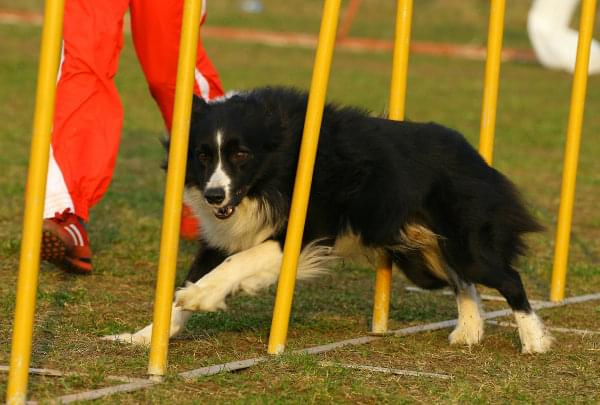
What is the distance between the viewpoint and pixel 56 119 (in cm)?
550

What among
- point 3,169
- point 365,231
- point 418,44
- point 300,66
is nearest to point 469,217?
point 365,231

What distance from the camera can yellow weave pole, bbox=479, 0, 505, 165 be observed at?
17.0 feet

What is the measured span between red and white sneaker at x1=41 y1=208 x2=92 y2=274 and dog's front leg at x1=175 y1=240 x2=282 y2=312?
1312 mm

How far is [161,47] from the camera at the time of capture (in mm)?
5785

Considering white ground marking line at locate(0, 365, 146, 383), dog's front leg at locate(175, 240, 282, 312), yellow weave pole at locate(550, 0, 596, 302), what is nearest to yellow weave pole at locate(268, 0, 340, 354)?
dog's front leg at locate(175, 240, 282, 312)

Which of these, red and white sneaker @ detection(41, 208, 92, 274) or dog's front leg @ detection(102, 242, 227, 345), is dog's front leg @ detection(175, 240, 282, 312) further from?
red and white sneaker @ detection(41, 208, 92, 274)

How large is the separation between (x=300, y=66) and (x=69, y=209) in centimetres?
1590

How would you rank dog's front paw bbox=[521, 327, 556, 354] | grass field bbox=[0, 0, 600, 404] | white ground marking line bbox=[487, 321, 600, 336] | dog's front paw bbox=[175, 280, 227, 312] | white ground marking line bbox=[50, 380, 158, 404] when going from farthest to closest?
white ground marking line bbox=[487, 321, 600, 336] < dog's front paw bbox=[521, 327, 556, 354] < dog's front paw bbox=[175, 280, 227, 312] < grass field bbox=[0, 0, 600, 404] < white ground marking line bbox=[50, 380, 158, 404]

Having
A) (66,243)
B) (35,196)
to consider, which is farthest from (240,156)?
(66,243)

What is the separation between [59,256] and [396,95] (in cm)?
192

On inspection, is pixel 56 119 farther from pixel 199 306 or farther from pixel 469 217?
pixel 469 217

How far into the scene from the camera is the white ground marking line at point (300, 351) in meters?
3.50

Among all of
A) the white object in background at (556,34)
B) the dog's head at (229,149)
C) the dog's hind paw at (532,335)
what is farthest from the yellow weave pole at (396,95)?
the white object in background at (556,34)

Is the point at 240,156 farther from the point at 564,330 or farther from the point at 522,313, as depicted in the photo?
the point at 564,330
